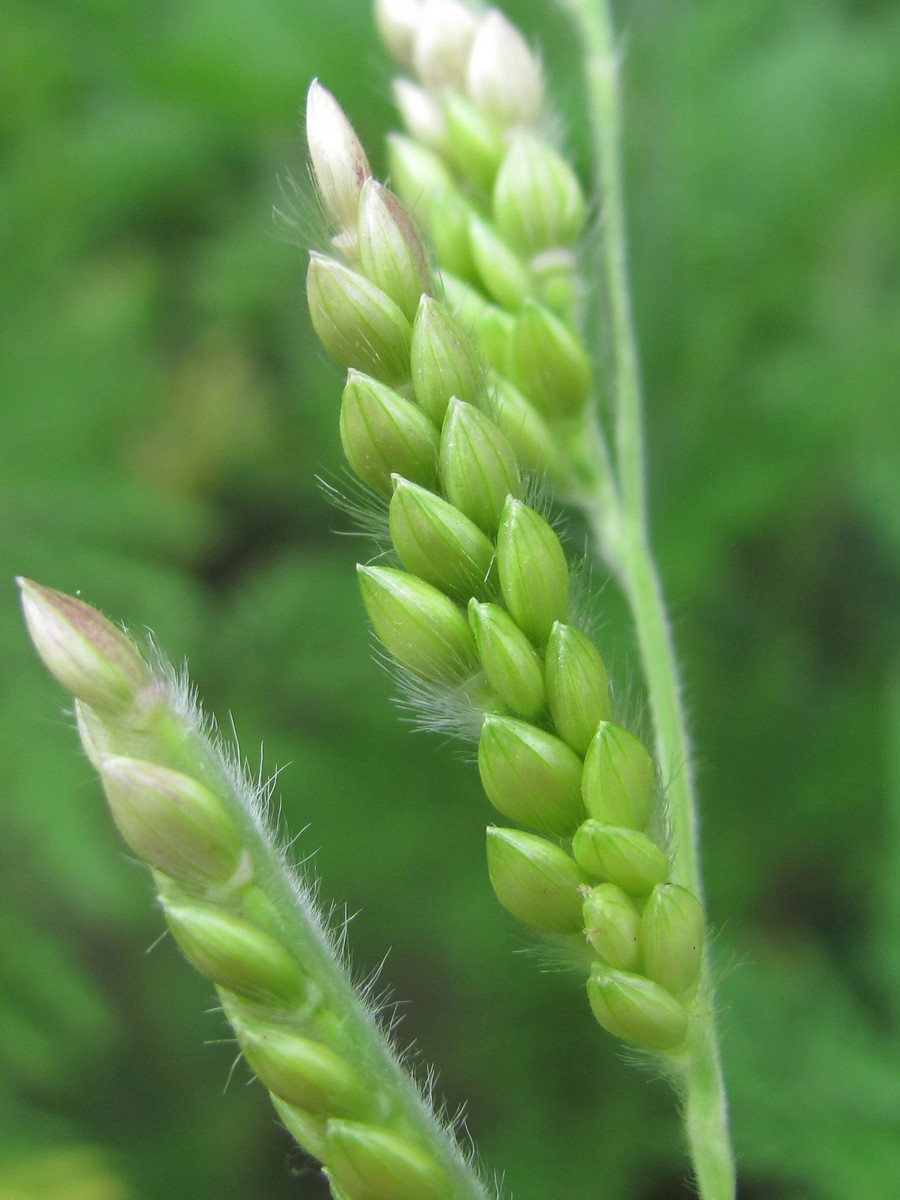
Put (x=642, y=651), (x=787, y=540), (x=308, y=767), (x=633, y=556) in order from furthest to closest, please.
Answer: (x=787, y=540) → (x=308, y=767) → (x=633, y=556) → (x=642, y=651)

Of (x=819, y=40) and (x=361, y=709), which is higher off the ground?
(x=819, y=40)

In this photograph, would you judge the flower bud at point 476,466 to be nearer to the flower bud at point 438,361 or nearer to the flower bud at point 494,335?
the flower bud at point 438,361

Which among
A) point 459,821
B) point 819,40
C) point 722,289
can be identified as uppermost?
point 819,40

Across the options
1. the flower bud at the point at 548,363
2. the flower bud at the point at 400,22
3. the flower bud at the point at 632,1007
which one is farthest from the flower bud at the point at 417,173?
the flower bud at the point at 632,1007

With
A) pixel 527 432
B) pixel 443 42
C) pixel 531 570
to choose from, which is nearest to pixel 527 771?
pixel 531 570

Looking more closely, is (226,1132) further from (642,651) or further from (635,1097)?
(642,651)

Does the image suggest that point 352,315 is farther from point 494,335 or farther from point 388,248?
point 494,335

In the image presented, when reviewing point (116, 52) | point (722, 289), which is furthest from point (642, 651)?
point (116, 52)
